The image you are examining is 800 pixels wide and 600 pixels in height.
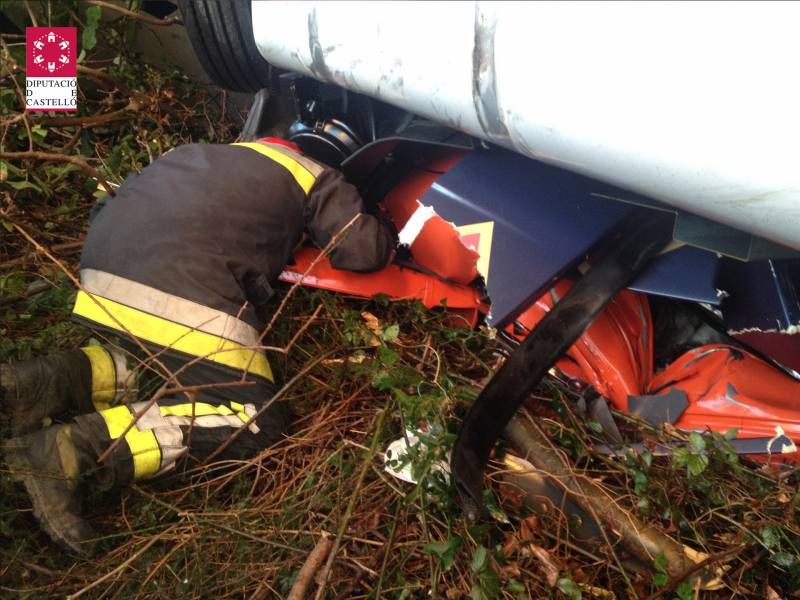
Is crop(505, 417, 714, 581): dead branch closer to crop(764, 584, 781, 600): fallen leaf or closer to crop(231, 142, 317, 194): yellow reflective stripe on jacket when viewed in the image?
crop(764, 584, 781, 600): fallen leaf

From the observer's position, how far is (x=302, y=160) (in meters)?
1.92

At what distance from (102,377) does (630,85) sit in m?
1.63

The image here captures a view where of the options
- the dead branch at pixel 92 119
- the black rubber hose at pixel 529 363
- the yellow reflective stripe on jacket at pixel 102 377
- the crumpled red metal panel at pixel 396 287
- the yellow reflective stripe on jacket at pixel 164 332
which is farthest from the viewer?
the dead branch at pixel 92 119

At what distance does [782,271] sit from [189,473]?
5.52ft

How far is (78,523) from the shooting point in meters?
1.52

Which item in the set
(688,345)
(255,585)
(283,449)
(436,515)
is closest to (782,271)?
(688,345)

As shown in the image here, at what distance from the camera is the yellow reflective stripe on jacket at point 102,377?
184 centimetres

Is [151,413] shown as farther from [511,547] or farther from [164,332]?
[511,547]

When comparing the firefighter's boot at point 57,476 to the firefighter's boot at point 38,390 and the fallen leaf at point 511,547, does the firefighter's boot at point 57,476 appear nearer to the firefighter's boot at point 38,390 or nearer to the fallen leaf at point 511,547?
the firefighter's boot at point 38,390

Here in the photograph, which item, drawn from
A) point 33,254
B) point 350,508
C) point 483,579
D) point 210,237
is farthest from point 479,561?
point 33,254

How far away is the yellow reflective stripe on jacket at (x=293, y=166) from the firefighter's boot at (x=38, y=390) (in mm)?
822

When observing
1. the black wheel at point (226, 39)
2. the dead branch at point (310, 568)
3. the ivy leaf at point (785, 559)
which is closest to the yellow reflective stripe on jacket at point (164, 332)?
the dead branch at point (310, 568)

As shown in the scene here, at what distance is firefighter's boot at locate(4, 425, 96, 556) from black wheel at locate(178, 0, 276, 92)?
54.3 inches

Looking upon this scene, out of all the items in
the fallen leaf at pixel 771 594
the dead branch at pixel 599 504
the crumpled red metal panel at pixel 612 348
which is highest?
the crumpled red metal panel at pixel 612 348
